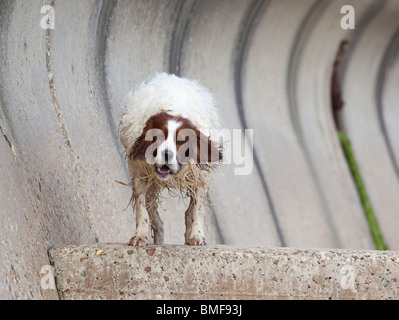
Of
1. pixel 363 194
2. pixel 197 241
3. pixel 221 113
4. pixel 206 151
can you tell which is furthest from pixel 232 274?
pixel 363 194

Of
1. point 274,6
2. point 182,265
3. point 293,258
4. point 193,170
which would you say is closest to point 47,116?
point 193,170

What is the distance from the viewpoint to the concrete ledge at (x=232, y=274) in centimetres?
393

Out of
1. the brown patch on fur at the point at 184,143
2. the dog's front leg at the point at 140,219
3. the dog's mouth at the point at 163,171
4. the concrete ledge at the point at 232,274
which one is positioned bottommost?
the concrete ledge at the point at 232,274

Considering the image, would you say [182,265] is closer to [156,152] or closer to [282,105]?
[156,152]

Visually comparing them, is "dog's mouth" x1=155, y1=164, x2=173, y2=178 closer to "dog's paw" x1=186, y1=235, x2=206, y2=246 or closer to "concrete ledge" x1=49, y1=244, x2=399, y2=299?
"concrete ledge" x1=49, y1=244, x2=399, y2=299

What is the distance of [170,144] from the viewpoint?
13.0 feet

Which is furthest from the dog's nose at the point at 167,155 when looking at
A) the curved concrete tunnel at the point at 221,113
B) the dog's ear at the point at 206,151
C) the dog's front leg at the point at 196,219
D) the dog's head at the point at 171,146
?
the curved concrete tunnel at the point at 221,113

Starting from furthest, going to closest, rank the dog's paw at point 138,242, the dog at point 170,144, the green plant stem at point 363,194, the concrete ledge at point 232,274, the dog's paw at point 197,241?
1. the green plant stem at point 363,194
2. the dog's paw at point 197,241
3. the dog's paw at point 138,242
4. the dog at point 170,144
5. the concrete ledge at point 232,274

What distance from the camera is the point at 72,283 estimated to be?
413 cm

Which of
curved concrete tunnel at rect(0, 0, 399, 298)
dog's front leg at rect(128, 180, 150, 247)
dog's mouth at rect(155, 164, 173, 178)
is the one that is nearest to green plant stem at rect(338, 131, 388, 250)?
curved concrete tunnel at rect(0, 0, 399, 298)

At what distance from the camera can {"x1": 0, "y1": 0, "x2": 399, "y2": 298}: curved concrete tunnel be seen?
4.60 metres

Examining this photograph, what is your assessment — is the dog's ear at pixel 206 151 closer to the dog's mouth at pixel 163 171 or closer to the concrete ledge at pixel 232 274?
the dog's mouth at pixel 163 171

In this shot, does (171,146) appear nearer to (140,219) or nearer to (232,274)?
(140,219)

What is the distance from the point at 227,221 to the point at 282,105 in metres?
3.46
